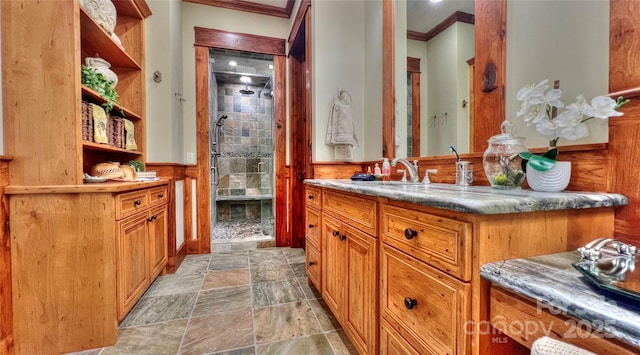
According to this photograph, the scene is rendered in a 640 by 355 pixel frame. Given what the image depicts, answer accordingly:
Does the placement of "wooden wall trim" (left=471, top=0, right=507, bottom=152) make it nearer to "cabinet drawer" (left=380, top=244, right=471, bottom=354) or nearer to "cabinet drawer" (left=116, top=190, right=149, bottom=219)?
"cabinet drawer" (left=380, top=244, right=471, bottom=354)

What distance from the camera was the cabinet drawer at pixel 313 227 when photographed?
5.82ft

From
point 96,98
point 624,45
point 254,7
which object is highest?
point 254,7

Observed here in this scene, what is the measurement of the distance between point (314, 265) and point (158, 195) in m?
1.38

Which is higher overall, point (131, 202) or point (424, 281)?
point (131, 202)

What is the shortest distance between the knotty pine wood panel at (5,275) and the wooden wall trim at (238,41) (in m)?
2.14

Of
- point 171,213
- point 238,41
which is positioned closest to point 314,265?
point 171,213

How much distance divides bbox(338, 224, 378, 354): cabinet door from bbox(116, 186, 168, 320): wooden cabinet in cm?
126

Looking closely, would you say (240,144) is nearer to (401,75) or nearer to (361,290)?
(401,75)

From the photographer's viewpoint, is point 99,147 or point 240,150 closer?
point 99,147

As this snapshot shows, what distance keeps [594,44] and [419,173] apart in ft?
3.16

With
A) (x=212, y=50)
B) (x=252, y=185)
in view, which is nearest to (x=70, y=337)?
(x=212, y=50)

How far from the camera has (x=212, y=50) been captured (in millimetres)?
2922

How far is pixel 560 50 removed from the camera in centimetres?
94

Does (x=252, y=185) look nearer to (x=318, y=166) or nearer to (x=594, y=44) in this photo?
(x=318, y=166)
